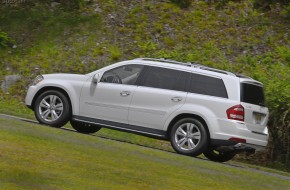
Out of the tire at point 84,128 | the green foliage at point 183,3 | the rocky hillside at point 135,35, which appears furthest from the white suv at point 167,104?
the green foliage at point 183,3

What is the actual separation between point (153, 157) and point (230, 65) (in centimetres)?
1023

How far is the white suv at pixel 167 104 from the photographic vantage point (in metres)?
13.8

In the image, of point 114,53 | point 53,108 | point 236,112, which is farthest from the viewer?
point 114,53

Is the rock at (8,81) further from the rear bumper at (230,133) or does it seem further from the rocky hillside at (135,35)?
the rear bumper at (230,133)

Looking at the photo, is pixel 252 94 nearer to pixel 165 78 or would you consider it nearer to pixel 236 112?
pixel 236 112

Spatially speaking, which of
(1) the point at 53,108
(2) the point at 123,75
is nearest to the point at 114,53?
(1) the point at 53,108

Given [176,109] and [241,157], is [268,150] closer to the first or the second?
[241,157]

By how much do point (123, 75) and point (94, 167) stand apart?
4.94 m

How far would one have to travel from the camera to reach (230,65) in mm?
22062

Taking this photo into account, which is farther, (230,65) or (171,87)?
(230,65)

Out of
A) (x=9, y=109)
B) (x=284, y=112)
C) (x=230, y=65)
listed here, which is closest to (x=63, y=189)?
(x=284, y=112)

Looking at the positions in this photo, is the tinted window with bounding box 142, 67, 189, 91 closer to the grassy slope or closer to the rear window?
the rear window

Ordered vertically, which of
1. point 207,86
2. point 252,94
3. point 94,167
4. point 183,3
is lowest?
point 94,167

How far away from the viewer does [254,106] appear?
45.9ft
